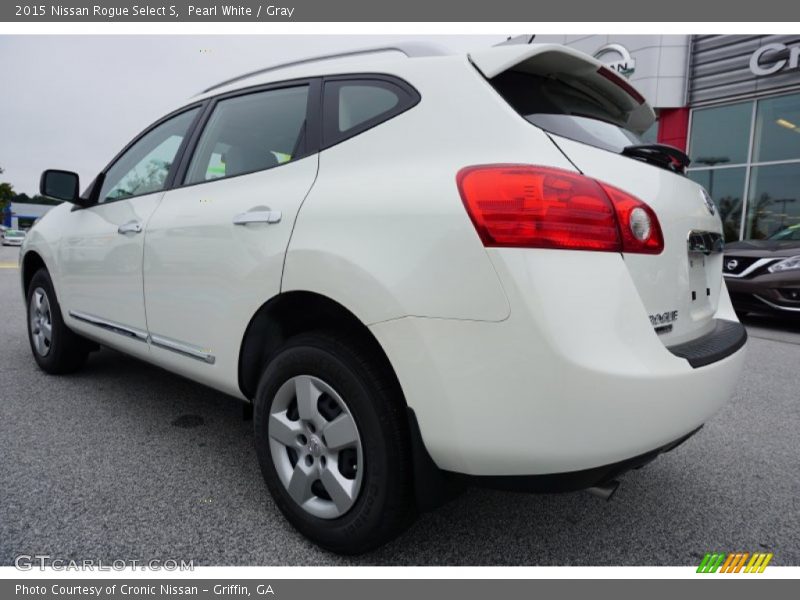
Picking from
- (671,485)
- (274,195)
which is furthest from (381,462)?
(671,485)

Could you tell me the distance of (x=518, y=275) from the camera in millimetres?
1363

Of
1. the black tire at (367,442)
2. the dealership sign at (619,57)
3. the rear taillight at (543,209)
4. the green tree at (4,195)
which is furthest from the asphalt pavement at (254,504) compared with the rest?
the green tree at (4,195)

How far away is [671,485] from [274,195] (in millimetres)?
2077

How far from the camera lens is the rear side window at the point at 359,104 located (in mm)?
1777

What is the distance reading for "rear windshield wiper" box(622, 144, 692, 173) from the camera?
184 cm

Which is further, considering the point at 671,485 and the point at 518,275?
the point at 671,485

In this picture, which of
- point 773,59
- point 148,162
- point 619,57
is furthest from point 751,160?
point 148,162

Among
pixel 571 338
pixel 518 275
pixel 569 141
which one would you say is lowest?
pixel 571 338

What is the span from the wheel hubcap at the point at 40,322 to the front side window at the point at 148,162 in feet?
3.41

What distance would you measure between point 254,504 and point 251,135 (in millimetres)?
1535

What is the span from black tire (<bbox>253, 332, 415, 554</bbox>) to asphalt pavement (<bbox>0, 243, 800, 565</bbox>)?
0.46 ft

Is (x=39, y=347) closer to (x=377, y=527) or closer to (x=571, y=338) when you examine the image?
(x=377, y=527)

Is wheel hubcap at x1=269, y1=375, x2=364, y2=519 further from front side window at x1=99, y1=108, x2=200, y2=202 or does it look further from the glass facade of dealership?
the glass facade of dealership

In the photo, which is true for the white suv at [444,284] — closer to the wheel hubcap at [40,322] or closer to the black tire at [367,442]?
the black tire at [367,442]
